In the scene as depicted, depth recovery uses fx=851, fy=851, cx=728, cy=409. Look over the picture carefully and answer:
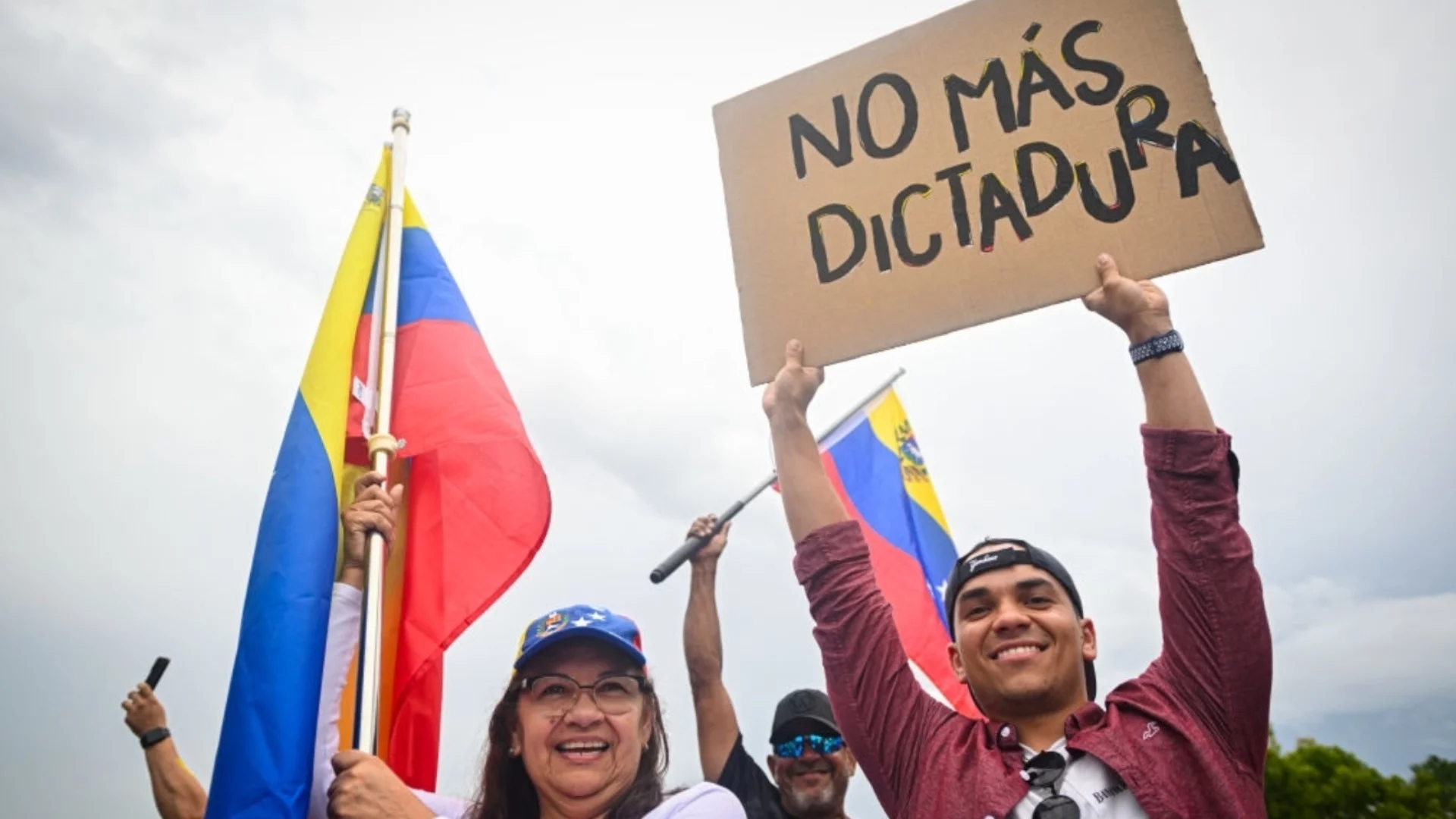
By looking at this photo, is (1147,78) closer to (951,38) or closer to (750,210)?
(951,38)

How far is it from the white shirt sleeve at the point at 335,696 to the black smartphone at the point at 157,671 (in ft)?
3.44

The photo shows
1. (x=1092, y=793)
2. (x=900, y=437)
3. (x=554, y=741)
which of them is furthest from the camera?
(x=900, y=437)

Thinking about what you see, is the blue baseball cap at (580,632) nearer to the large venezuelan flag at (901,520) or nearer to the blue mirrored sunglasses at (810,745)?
the blue mirrored sunglasses at (810,745)

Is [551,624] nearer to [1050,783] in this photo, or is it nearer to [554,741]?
[554,741]

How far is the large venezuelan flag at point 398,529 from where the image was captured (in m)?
2.52

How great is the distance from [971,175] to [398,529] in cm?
242

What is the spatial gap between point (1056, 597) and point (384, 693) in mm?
2307

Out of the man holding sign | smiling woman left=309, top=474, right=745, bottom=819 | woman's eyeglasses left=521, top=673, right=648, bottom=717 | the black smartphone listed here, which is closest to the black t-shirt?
smiling woman left=309, top=474, right=745, bottom=819

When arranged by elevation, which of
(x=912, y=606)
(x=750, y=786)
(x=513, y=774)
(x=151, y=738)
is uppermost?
(x=912, y=606)

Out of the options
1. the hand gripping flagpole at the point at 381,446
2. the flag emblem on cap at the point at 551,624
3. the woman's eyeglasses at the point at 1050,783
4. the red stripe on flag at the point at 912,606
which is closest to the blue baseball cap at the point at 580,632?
the flag emblem on cap at the point at 551,624

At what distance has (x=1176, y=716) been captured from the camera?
5.94 ft

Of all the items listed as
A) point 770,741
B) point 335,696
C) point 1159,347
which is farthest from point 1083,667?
point 335,696

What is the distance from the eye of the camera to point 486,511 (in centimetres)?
331

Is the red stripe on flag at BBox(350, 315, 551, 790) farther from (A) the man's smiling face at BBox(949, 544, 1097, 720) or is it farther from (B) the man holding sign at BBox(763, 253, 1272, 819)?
(A) the man's smiling face at BBox(949, 544, 1097, 720)
